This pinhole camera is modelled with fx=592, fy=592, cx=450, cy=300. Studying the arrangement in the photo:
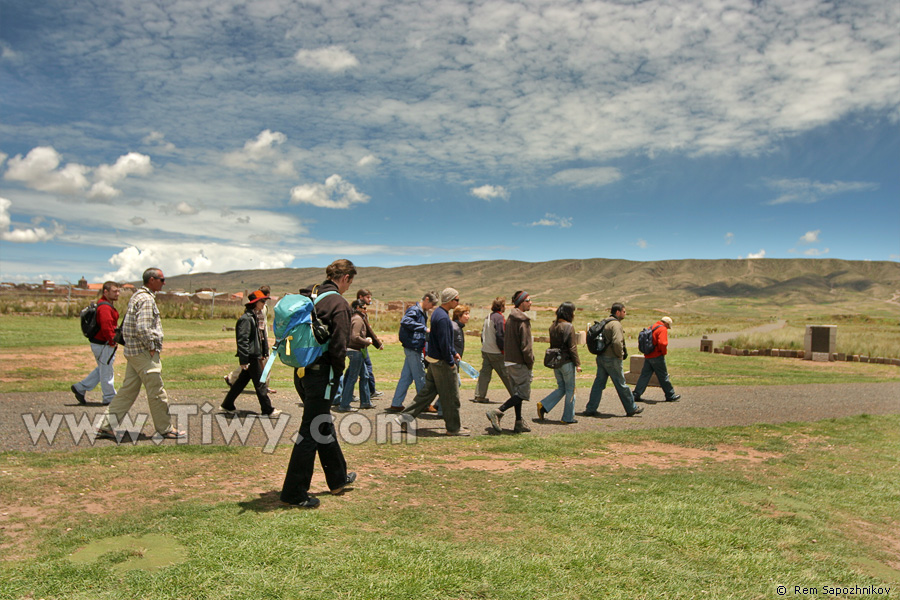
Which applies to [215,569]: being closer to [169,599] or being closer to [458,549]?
[169,599]

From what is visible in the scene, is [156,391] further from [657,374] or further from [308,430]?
[657,374]

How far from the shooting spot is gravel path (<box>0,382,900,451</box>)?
6965 millimetres

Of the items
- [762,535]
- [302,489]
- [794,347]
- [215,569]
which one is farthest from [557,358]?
[794,347]

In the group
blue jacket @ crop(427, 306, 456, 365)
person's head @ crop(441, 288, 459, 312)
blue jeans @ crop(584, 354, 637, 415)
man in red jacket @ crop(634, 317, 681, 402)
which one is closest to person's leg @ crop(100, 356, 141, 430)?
blue jacket @ crop(427, 306, 456, 365)

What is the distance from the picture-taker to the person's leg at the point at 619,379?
931cm

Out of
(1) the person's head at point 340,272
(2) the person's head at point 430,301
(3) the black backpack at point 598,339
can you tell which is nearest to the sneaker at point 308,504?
(1) the person's head at point 340,272

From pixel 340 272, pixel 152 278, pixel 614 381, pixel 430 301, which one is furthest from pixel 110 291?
pixel 614 381

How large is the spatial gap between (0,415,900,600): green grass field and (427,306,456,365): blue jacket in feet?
3.89

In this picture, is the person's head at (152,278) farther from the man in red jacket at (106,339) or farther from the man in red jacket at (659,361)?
the man in red jacket at (659,361)

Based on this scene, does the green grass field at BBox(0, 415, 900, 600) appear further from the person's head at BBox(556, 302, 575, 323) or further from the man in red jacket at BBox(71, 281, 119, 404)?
the man in red jacket at BBox(71, 281, 119, 404)

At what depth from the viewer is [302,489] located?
178 inches

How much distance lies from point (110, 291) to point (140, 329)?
7.80 ft

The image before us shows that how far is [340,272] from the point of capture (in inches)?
187

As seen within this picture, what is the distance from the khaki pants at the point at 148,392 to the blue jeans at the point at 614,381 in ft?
20.4
